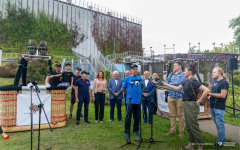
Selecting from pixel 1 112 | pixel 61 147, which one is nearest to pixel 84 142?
pixel 61 147

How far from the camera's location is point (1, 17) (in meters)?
25.1

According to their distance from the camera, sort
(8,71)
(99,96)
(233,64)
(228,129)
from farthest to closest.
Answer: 1. (8,71)
2. (233,64)
3. (99,96)
4. (228,129)

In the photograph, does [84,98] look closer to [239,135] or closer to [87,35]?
[239,135]

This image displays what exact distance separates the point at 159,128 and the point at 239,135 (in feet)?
7.23

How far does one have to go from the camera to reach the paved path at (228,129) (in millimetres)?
4430

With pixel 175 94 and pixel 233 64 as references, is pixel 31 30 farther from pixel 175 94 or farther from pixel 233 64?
pixel 175 94

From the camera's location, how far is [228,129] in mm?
5188

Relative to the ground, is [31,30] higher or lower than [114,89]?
higher

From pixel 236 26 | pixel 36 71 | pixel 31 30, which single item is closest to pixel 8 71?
pixel 36 71

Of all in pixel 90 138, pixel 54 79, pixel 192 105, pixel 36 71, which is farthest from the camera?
pixel 36 71

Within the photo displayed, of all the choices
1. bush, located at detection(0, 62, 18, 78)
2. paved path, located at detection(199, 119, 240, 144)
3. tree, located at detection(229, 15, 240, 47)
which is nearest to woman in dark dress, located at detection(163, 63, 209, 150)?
paved path, located at detection(199, 119, 240, 144)

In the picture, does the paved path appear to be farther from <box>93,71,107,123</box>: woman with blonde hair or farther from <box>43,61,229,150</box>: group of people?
<box>93,71,107,123</box>: woman with blonde hair

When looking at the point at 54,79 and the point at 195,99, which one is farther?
the point at 54,79

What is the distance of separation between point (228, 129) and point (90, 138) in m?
4.38
